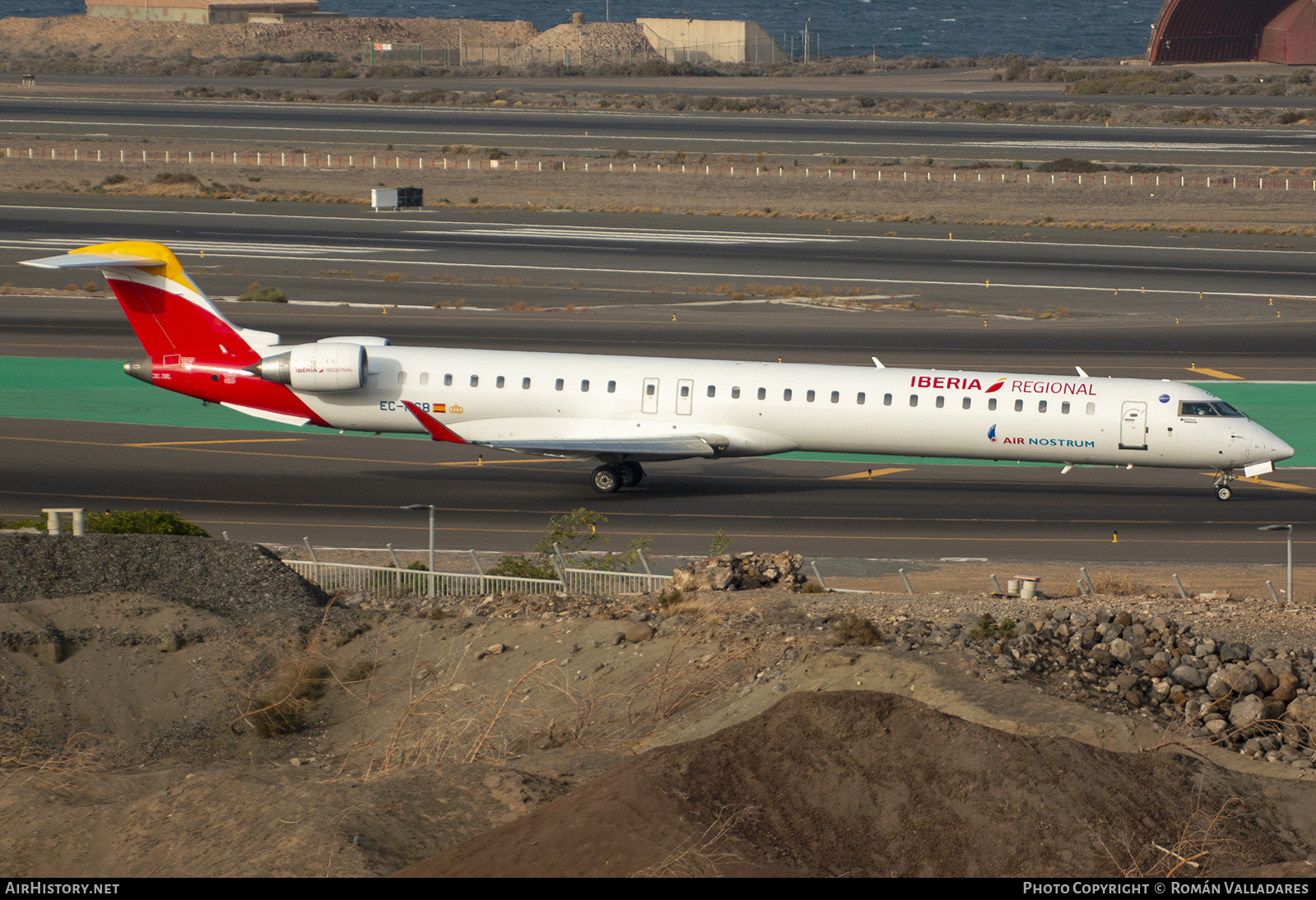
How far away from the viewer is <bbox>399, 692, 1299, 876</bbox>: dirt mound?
512 inches

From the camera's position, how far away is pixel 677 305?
6738cm

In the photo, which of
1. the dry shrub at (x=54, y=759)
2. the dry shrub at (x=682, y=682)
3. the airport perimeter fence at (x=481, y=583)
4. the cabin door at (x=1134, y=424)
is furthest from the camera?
the cabin door at (x=1134, y=424)

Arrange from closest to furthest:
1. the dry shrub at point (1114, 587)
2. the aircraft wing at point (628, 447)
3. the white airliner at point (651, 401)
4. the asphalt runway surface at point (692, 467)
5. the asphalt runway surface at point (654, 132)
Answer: the dry shrub at point (1114, 587)
the asphalt runway surface at point (692, 467)
the white airliner at point (651, 401)
the aircraft wing at point (628, 447)
the asphalt runway surface at point (654, 132)

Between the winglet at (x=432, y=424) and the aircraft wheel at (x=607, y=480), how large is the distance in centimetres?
363

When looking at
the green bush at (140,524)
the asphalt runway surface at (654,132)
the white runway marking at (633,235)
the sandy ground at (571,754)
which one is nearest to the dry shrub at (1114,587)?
the sandy ground at (571,754)

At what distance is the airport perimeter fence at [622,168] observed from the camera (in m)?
99.3

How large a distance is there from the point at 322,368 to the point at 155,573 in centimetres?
1394

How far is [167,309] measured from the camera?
3972cm

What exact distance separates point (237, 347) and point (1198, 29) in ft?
525

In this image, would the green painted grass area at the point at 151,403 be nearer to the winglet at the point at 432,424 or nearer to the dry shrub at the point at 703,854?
the winglet at the point at 432,424


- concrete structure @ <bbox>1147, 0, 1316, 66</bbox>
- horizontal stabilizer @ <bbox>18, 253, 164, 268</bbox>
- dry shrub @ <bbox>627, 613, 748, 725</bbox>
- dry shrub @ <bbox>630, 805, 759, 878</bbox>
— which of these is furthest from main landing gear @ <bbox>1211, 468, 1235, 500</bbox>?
concrete structure @ <bbox>1147, 0, 1316, 66</bbox>

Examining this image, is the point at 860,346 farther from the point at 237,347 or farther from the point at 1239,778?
the point at 1239,778

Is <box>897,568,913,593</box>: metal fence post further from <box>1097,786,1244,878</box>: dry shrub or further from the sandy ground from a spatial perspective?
<box>1097,786,1244,878</box>: dry shrub
